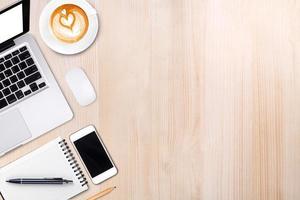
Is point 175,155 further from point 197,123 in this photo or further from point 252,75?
point 252,75

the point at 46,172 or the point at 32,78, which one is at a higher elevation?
the point at 32,78

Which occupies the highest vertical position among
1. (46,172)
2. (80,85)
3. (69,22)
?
(69,22)

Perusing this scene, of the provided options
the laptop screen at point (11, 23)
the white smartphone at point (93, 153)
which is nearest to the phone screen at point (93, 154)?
the white smartphone at point (93, 153)

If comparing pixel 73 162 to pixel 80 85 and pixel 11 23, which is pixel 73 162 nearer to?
pixel 80 85

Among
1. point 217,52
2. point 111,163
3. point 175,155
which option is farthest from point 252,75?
point 111,163

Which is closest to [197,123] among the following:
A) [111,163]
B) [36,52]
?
[111,163]

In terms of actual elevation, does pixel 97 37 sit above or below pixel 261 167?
above

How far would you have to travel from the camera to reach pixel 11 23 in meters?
1.15

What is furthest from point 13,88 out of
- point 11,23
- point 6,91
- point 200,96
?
point 200,96

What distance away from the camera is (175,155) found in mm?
1173

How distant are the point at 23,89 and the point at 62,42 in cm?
11

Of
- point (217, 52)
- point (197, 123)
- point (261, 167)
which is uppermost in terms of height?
point (217, 52)

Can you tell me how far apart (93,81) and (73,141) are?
0.39ft

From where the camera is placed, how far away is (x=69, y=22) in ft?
3.82
